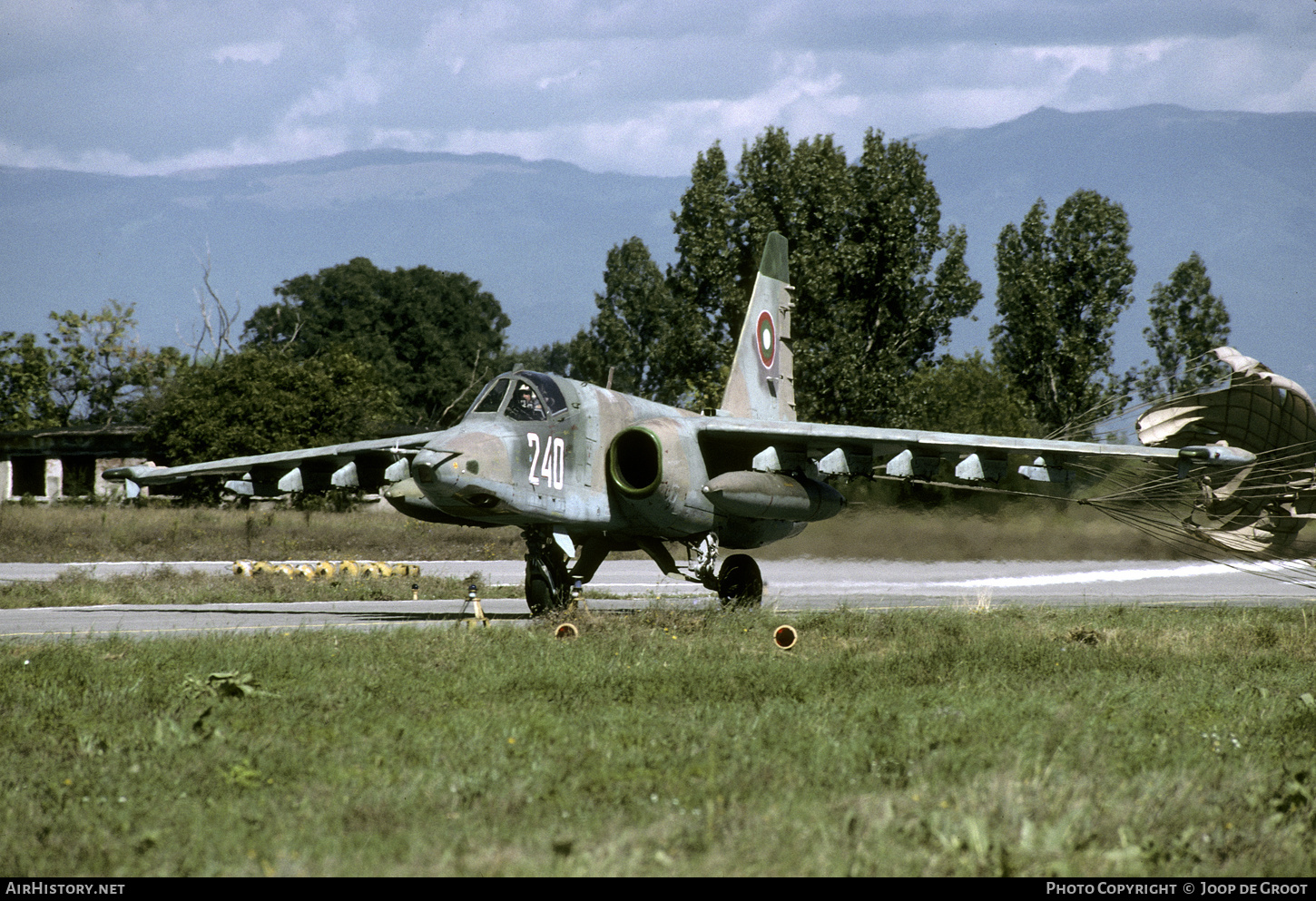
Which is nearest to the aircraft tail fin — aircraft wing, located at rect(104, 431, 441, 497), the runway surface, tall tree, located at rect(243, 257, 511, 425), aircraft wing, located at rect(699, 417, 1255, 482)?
aircraft wing, located at rect(699, 417, 1255, 482)

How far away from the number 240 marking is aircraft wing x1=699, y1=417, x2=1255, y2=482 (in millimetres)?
2391

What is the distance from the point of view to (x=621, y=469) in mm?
15914

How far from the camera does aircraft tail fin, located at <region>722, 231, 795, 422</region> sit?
19.7 meters

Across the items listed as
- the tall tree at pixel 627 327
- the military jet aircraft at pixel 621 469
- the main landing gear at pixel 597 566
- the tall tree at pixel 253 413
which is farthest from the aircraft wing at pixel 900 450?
the tall tree at pixel 627 327

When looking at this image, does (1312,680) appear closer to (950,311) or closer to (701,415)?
(701,415)

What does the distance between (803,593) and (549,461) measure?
30.6 ft

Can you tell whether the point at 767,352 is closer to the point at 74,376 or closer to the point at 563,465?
the point at 563,465

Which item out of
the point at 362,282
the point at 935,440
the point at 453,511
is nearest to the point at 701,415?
the point at 935,440

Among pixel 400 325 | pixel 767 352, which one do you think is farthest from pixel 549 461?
pixel 400 325

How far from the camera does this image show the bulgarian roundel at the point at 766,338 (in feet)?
66.2

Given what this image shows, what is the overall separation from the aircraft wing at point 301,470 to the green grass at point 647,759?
515cm

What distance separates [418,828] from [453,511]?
8.84m

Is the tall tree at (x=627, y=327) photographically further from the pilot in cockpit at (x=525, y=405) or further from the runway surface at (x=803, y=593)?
the pilot in cockpit at (x=525, y=405)

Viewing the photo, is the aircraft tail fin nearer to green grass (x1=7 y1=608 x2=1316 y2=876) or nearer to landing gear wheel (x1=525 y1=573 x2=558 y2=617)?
landing gear wheel (x1=525 y1=573 x2=558 y2=617)
